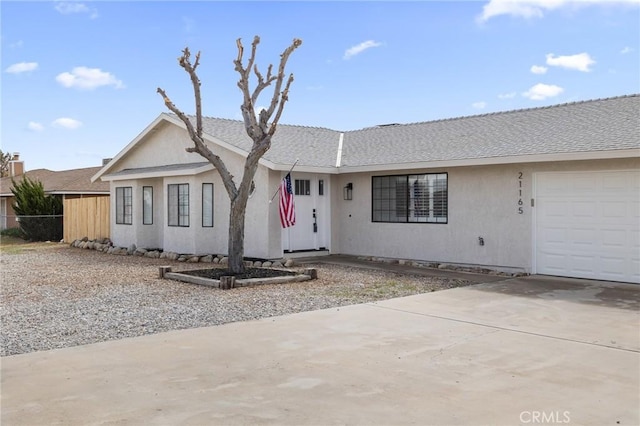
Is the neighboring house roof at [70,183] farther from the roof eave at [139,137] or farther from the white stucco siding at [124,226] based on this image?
the white stucco siding at [124,226]

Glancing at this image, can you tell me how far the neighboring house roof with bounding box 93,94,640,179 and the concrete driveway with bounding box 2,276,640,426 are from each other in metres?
4.41

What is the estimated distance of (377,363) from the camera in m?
5.81

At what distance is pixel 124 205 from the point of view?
19.7 meters

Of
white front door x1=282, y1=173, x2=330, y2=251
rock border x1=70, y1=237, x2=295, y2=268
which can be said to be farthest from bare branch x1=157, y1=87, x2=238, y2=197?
white front door x1=282, y1=173, x2=330, y2=251

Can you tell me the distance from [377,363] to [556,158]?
24.4ft

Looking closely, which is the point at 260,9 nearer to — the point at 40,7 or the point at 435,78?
the point at 40,7

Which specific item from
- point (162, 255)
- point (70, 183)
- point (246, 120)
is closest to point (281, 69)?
point (246, 120)

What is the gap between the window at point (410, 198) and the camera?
1417 cm

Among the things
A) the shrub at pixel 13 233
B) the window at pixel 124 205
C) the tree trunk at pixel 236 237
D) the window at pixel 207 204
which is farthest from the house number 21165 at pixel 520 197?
the shrub at pixel 13 233

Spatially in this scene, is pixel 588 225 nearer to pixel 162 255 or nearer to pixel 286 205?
pixel 286 205

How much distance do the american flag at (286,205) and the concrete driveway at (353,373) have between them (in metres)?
6.45

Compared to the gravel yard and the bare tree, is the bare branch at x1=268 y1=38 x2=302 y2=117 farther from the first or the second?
the gravel yard

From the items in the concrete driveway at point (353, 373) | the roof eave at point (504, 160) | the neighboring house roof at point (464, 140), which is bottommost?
the concrete driveway at point (353, 373)

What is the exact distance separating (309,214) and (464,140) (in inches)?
182
